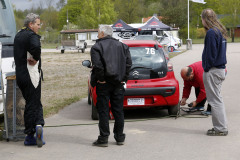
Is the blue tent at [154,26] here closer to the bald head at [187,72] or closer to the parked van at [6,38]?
the bald head at [187,72]

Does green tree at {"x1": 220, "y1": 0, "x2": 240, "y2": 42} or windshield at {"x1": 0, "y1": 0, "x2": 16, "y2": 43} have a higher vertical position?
green tree at {"x1": 220, "y1": 0, "x2": 240, "y2": 42}

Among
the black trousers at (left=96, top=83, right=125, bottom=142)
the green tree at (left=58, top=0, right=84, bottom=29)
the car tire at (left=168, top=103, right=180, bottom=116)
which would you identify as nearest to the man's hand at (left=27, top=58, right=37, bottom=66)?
the black trousers at (left=96, top=83, right=125, bottom=142)

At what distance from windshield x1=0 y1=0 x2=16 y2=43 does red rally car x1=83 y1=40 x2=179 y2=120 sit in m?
1.49

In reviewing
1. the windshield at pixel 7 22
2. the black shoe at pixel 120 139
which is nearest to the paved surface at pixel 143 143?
the black shoe at pixel 120 139

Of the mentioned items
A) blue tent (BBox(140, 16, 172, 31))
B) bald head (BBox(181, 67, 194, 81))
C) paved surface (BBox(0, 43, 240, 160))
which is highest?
blue tent (BBox(140, 16, 172, 31))

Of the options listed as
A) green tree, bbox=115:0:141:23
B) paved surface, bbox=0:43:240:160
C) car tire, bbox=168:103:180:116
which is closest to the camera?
paved surface, bbox=0:43:240:160

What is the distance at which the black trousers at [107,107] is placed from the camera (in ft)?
21.4

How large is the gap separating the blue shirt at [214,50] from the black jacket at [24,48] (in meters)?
2.52

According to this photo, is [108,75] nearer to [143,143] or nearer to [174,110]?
[143,143]

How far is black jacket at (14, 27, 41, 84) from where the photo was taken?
642cm

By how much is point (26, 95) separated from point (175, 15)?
76.4m

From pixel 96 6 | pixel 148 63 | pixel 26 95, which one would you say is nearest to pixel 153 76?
pixel 148 63

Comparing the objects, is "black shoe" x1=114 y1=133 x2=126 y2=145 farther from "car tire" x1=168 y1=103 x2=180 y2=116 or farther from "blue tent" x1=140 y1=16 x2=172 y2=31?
"blue tent" x1=140 y1=16 x2=172 y2=31

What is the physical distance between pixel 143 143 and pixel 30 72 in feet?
6.31
